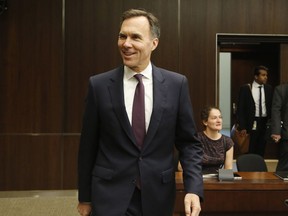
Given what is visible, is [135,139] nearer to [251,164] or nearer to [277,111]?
[251,164]

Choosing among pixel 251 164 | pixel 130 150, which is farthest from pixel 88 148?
pixel 251 164

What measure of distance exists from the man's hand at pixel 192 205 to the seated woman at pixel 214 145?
7.36 ft

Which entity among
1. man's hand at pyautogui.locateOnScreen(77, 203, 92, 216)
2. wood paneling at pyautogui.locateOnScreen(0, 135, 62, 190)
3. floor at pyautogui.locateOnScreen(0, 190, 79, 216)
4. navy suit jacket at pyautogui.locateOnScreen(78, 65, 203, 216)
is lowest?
floor at pyautogui.locateOnScreen(0, 190, 79, 216)

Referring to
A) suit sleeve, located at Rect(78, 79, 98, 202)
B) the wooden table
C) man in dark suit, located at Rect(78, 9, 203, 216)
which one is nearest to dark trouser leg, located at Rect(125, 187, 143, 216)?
man in dark suit, located at Rect(78, 9, 203, 216)

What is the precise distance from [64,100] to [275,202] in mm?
3872

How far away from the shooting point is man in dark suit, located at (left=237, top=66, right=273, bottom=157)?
7355mm

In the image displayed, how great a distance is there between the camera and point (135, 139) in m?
2.04

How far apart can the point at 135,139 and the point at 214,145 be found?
2.40 metres

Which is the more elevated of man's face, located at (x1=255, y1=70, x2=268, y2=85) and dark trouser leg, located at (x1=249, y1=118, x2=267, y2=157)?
man's face, located at (x1=255, y1=70, x2=268, y2=85)

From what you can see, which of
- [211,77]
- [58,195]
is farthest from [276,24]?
[58,195]

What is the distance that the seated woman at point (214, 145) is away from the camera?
428 cm

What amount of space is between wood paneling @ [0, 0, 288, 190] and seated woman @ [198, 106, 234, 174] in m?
2.25

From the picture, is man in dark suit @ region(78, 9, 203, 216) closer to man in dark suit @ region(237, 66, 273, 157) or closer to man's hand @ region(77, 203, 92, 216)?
man's hand @ region(77, 203, 92, 216)

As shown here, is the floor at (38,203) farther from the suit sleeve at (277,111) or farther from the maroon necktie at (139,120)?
the maroon necktie at (139,120)
